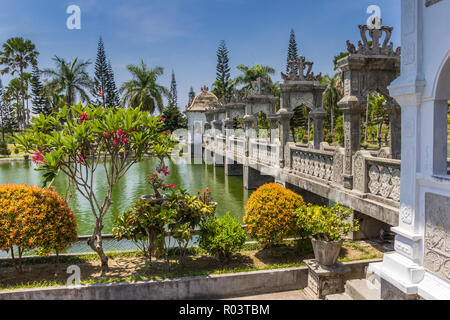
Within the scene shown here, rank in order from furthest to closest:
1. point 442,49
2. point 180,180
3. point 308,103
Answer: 1. point 180,180
2. point 308,103
3. point 442,49

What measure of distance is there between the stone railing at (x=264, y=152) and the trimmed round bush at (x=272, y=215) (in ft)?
18.4

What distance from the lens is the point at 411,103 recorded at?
3871 mm

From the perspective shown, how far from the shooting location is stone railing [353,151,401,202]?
5719mm

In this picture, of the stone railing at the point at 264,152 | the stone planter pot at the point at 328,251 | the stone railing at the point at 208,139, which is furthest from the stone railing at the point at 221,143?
the stone planter pot at the point at 328,251

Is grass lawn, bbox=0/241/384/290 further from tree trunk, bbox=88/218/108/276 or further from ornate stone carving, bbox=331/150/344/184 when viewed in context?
ornate stone carving, bbox=331/150/344/184

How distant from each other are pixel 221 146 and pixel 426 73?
20.3 m

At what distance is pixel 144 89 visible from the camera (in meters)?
35.6

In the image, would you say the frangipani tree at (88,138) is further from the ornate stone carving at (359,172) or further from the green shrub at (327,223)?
the ornate stone carving at (359,172)

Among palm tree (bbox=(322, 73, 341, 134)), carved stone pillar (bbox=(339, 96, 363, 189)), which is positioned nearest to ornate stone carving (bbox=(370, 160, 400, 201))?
carved stone pillar (bbox=(339, 96, 363, 189))

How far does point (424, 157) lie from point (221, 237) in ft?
11.5

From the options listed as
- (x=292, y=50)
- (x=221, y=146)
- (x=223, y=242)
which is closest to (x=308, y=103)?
(x=223, y=242)

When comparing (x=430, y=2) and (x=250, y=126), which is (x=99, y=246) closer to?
(x=430, y=2)
